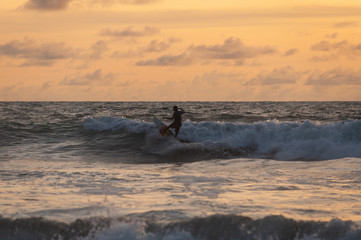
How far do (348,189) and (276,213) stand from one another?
270 cm

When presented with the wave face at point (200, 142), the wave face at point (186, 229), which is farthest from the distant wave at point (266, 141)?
the wave face at point (186, 229)

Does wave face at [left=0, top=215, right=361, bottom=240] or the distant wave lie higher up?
the distant wave

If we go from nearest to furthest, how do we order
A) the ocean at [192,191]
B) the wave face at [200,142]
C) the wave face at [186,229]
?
1. the wave face at [186,229]
2. the ocean at [192,191]
3. the wave face at [200,142]

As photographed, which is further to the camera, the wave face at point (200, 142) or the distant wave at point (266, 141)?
the wave face at point (200, 142)

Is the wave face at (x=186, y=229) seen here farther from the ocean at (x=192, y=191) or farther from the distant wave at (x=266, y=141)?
the distant wave at (x=266, y=141)

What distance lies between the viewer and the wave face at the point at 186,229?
6289 millimetres

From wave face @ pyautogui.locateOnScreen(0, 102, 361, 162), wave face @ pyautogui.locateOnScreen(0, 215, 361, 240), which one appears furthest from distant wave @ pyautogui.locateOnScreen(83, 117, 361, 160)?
wave face @ pyautogui.locateOnScreen(0, 215, 361, 240)

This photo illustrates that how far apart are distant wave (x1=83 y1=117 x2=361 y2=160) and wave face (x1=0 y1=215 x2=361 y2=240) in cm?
960

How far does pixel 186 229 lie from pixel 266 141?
517 inches

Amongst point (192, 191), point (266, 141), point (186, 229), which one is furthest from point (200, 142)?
point (186, 229)

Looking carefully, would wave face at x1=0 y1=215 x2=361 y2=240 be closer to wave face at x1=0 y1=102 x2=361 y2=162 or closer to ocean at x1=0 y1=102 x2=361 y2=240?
ocean at x1=0 y1=102 x2=361 y2=240

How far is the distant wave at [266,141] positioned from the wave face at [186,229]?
9600 millimetres

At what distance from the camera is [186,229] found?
646 cm

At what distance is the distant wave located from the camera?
55.4ft
